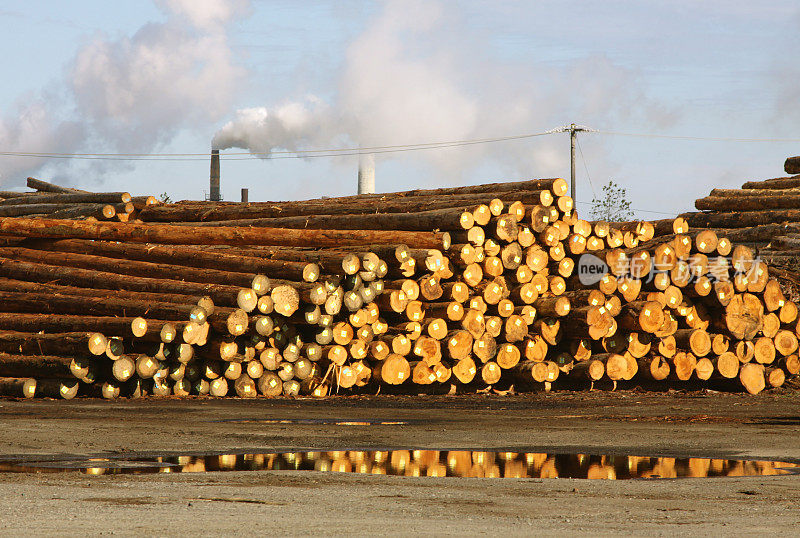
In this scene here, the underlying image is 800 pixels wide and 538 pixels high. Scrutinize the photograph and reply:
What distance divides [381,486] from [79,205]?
16.8 meters

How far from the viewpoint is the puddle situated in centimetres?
750

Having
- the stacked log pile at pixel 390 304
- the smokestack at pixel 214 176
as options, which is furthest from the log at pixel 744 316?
the smokestack at pixel 214 176

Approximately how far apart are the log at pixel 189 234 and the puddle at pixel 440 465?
799 cm

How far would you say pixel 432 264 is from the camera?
51.7 feet

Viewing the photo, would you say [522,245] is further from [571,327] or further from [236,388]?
[236,388]

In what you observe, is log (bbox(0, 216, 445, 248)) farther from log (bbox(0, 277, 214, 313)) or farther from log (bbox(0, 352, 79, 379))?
log (bbox(0, 352, 79, 379))

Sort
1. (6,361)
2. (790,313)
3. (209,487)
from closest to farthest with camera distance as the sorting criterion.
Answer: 1. (209,487)
2. (6,361)
3. (790,313)

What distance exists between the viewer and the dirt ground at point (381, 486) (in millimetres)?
5312

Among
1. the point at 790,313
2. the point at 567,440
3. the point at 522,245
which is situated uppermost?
the point at 522,245

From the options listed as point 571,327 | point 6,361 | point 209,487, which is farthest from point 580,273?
point 209,487

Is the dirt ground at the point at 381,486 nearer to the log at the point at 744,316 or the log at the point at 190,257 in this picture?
the log at the point at 190,257

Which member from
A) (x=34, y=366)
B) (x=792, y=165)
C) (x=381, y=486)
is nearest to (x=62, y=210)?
(x=34, y=366)

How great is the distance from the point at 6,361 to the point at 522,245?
8.37m

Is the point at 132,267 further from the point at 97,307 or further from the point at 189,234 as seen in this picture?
the point at 189,234
